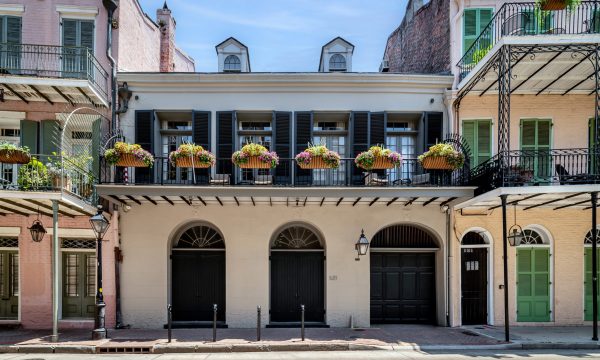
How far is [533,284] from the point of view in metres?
13.4

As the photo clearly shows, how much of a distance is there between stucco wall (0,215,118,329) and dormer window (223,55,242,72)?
259 inches

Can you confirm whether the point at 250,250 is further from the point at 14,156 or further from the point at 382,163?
the point at 14,156

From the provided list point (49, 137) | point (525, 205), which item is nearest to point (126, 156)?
point (49, 137)

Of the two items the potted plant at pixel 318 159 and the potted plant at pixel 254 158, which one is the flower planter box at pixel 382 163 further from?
the potted plant at pixel 254 158

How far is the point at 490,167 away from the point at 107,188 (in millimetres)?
10512

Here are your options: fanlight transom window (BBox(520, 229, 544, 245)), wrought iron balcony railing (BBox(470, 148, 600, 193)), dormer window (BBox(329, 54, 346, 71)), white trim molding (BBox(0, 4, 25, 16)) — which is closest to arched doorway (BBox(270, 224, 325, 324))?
wrought iron balcony railing (BBox(470, 148, 600, 193))

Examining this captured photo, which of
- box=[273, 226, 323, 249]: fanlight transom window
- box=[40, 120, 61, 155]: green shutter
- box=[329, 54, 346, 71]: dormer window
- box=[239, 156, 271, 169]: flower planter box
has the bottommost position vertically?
box=[273, 226, 323, 249]: fanlight transom window

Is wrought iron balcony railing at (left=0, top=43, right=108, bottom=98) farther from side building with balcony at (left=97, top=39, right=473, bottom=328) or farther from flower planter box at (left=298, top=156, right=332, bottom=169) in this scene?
flower planter box at (left=298, top=156, right=332, bottom=169)

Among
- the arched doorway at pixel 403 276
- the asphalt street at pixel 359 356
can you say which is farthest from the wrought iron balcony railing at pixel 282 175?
the asphalt street at pixel 359 356

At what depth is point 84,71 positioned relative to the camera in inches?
494

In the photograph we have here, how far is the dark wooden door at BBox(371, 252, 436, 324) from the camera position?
13.7 metres

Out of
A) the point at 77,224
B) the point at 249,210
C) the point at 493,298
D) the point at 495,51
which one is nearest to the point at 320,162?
the point at 249,210

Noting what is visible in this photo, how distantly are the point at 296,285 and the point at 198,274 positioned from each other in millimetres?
3111

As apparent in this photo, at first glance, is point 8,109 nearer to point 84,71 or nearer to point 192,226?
point 84,71
